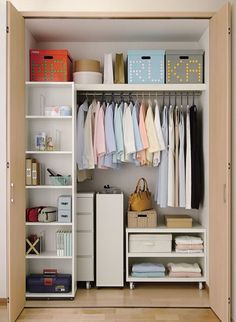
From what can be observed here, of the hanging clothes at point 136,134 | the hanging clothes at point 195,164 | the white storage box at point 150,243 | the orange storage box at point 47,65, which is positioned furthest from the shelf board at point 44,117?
the white storage box at point 150,243

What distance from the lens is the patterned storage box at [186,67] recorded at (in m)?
4.71

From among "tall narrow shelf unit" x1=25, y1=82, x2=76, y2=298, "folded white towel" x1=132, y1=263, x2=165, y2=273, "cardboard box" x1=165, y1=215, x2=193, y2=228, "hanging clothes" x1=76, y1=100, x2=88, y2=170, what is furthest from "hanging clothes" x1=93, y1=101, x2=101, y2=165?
"folded white towel" x1=132, y1=263, x2=165, y2=273

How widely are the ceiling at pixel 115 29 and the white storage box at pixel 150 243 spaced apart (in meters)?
1.93

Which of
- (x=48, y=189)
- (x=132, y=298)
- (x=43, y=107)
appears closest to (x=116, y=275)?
(x=132, y=298)

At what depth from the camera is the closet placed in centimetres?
368

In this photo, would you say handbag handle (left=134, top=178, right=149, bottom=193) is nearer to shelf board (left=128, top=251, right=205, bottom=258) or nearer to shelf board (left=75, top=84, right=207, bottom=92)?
shelf board (left=128, top=251, right=205, bottom=258)

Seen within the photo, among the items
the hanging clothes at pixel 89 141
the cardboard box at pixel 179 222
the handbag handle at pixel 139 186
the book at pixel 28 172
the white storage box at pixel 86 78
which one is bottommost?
the cardboard box at pixel 179 222

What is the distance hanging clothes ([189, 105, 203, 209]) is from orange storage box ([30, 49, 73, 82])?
50.1 inches

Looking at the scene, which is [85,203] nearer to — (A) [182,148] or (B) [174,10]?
(A) [182,148]

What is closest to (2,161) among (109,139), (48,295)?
(109,139)

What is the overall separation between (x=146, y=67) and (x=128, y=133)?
65 cm

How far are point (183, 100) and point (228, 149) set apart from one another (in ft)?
5.17

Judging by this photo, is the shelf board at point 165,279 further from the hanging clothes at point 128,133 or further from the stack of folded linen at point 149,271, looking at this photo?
the hanging clothes at point 128,133

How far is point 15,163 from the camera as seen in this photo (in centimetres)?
382
